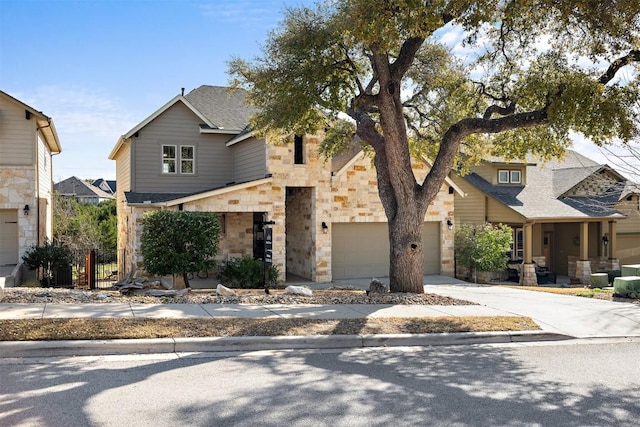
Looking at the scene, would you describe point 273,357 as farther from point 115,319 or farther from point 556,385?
point 556,385

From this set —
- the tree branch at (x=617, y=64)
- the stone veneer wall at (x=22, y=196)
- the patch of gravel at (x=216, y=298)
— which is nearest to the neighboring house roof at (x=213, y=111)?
the stone veneer wall at (x=22, y=196)

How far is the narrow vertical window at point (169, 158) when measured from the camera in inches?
887

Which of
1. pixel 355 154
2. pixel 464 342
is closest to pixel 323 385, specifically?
pixel 464 342

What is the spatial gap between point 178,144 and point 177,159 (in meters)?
0.56

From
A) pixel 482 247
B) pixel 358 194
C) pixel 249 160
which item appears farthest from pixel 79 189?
pixel 482 247

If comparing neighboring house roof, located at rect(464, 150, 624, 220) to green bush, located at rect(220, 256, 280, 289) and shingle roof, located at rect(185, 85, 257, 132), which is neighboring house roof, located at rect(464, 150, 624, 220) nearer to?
shingle roof, located at rect(185, 85, 257, 132)

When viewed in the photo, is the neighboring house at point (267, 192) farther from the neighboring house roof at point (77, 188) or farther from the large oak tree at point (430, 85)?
the neighboring house roof at point (77, 188)

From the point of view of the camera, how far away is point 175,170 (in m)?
22.6

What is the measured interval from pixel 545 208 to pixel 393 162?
14718mm

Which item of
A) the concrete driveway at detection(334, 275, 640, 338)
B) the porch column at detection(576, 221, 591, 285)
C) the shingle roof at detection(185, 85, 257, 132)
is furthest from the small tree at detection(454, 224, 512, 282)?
the shingle roof at detection(185, 85, 257, 132)

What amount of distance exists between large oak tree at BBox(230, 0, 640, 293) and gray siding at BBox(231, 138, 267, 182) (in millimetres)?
3556

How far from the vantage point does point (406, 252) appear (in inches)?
564

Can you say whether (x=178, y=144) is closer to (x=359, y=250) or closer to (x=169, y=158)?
(x=169, y=158)

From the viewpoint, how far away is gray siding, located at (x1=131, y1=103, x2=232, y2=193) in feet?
72.5
